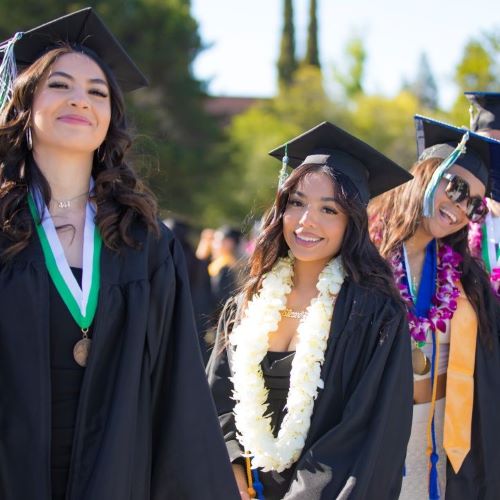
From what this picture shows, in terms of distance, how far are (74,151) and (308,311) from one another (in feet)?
4.18

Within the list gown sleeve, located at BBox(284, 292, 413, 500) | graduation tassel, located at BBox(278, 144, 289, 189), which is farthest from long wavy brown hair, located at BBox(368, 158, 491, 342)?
gown sleeve, located at BBox(284, 292, 413, 500)

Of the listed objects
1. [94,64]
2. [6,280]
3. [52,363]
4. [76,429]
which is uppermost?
[94,64]

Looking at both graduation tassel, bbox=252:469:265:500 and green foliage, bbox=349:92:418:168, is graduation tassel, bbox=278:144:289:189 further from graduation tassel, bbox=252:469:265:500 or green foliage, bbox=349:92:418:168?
green foliage, bbox=349:92:418:168

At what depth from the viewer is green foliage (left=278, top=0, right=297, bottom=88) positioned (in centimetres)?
4784

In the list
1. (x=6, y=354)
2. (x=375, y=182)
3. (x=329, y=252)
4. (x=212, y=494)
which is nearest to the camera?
(x=6, y=354)

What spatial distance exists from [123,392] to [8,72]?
1.16m

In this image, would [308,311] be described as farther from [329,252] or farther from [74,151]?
[74,151]

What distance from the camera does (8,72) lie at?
274 cm

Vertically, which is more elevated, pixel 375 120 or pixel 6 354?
pixel 375 120

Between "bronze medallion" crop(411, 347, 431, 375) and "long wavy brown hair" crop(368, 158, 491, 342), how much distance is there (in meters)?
0.31

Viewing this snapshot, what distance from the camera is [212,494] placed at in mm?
2561

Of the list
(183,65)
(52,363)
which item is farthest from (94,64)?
(183,65)

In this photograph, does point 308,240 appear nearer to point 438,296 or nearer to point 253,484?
point 438,296

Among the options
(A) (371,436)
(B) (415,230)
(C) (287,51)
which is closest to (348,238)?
(B) (415,230)
